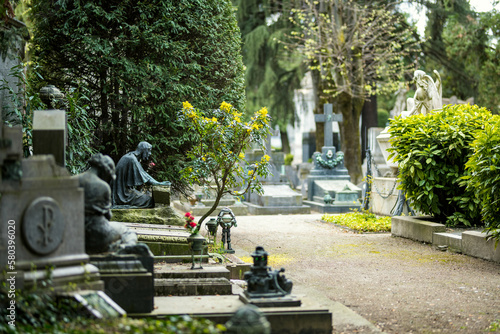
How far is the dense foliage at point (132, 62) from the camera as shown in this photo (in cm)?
1207

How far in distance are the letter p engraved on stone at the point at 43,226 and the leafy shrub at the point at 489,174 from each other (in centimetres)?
709

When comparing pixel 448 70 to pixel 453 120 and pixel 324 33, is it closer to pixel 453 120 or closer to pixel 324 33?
pixel 324 33

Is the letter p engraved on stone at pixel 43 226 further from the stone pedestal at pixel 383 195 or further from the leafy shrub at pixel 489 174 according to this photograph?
the stone pedestal at pixel 383 195

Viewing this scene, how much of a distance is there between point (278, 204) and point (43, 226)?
14901 mm

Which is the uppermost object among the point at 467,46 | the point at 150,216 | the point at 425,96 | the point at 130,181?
the point at 467,46

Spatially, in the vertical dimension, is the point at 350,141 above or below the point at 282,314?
above

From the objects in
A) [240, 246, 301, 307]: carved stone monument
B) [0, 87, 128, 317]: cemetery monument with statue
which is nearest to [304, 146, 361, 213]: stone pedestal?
[240, 246, 301, 307]: carved stone monument

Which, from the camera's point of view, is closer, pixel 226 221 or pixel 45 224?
pixel 45 224

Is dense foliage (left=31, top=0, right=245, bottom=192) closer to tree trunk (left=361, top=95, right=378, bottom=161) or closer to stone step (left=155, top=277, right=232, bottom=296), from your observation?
stone step (left=155, top=277, right=232, bottom=296)

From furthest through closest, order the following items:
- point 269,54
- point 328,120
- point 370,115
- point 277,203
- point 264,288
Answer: point 370,115
point 269,54
point 328,120
point 277,203
point 264,288

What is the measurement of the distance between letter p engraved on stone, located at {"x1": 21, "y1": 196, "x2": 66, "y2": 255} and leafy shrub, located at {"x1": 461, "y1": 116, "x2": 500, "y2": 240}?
709 cm

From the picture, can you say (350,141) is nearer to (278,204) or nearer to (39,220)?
(278,204)

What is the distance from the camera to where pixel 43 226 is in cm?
495

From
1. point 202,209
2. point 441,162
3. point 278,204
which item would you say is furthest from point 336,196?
point 441,162
